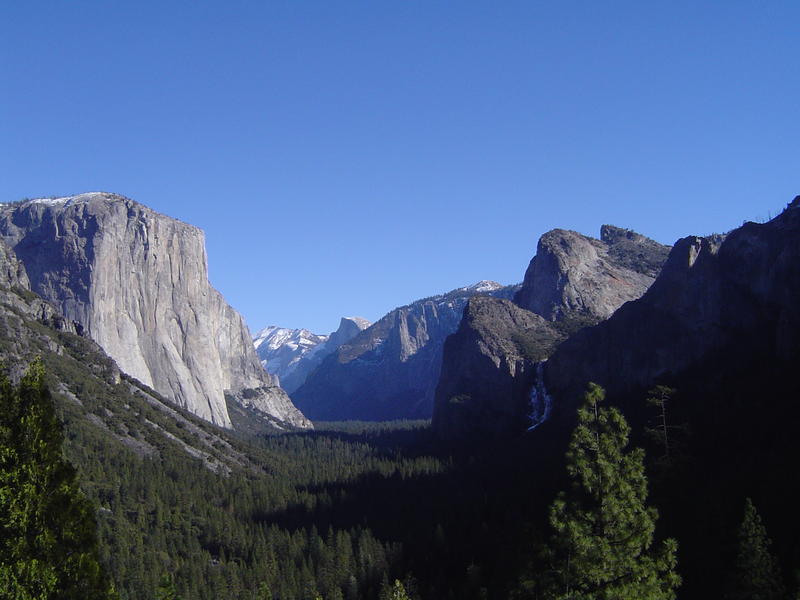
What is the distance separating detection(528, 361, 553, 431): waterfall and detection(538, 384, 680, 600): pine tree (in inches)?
5579

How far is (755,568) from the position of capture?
1420 inches

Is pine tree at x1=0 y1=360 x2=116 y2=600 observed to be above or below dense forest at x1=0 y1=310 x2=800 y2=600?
above

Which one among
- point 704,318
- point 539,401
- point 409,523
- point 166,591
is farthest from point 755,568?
point 539,401

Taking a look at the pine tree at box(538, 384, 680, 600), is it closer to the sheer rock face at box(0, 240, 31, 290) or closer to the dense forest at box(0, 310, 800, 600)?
the dense forest at box(0, 310, 800, 600)

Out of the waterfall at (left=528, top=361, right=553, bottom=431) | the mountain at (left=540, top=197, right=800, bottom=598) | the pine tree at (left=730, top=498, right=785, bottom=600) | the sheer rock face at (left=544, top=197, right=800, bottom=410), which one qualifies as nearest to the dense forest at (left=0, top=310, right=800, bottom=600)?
the pine tree at (left=730, top=498, right=785, bottom=600)

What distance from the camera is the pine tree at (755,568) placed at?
35812 millimetres

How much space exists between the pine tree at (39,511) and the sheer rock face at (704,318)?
96981 mm

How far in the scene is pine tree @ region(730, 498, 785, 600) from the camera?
117 feet

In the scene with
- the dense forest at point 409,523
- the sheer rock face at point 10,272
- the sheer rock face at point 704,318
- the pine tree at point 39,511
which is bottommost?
the dense forest at point 409,523

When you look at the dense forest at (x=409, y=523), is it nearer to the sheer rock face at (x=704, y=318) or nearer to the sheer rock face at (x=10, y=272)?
the sheer rock face at (x=704, y=318)

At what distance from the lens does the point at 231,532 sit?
10319cm

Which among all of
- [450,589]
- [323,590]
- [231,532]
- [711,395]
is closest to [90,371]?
[231,532]

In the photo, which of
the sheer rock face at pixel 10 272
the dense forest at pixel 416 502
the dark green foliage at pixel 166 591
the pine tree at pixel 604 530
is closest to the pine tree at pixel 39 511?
the dense forest at pixel 416 502

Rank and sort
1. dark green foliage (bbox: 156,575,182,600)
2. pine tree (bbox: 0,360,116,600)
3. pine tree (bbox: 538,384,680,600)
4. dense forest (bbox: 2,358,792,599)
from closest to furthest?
pine tree (bbox: 0,360,116,600), pine tree (bbox: 538,384,680,600), dark green foliage (bbox: 156,575,182,600), dense forest (bbox: 2,358,792,599)
